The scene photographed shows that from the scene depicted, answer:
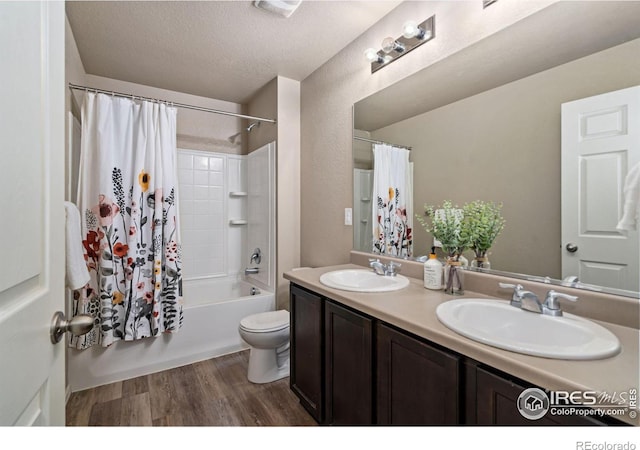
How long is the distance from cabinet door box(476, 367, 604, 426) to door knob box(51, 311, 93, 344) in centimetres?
100

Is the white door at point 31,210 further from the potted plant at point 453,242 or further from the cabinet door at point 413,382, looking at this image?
the potted plant at point 453,242

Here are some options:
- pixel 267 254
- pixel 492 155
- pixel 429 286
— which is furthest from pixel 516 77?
pixel 267 254

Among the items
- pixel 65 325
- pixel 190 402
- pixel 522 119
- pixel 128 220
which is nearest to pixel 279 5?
pixel 522 119

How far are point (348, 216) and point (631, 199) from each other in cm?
147

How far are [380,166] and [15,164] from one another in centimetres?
174

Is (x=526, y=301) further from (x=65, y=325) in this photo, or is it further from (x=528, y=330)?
(x=65, y=325)

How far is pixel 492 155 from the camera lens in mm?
1341

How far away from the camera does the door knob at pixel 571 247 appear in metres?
1.10

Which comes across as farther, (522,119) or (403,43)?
(403,43)

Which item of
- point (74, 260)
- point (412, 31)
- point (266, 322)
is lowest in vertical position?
point (266, 322)

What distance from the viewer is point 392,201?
189 cm

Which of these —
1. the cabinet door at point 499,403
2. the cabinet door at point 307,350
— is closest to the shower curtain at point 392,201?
the cabinet door at point 307,350

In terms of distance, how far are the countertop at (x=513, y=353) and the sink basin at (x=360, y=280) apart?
170 millimetres

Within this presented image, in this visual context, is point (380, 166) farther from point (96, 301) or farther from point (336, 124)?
point (96, 301)
